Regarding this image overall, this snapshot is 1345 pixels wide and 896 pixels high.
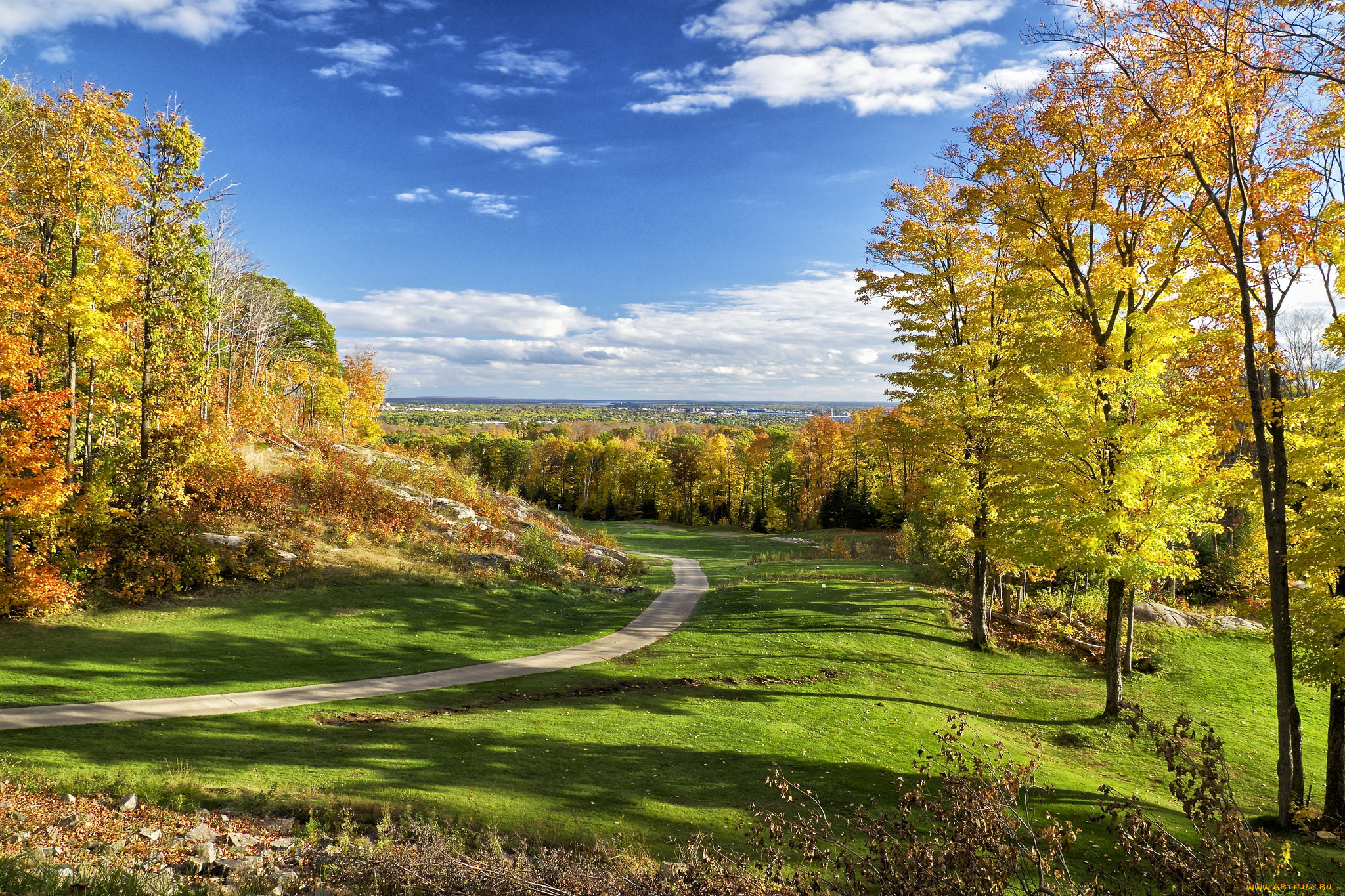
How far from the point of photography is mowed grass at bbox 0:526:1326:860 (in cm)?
849

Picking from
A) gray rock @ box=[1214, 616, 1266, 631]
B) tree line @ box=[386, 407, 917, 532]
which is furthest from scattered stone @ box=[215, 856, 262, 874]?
tree line @ box=[386, 407, 917, 532]

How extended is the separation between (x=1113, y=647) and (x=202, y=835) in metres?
17.4

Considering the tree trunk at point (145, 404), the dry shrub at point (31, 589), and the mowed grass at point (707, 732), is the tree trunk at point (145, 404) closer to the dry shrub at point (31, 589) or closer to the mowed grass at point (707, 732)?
the dry shrub at point (31, 589)

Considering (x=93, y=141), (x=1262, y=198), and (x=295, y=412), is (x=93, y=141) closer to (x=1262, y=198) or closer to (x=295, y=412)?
(x=1262, y=198)

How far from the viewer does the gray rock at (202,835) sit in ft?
22.2

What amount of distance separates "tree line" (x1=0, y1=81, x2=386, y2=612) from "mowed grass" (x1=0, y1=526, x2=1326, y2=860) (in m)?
4.88

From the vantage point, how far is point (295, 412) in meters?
42.6

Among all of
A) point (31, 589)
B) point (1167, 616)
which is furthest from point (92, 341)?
point (1167, 616)

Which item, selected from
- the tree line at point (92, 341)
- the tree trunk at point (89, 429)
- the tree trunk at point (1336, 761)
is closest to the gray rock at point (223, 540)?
the tree line at point (92, 341)

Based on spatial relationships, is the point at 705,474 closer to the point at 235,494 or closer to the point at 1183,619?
the point at 1183,619

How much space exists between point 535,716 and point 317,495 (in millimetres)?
17840

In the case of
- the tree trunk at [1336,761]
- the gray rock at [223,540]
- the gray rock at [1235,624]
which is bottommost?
the gray rock at [1235,624]

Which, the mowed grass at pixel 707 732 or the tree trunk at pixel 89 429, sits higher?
the tree trunk at pixel 89 429

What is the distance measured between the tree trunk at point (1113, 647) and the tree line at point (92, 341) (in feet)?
81.3
